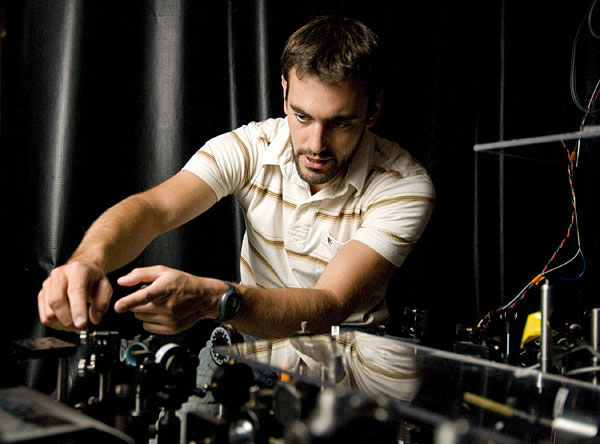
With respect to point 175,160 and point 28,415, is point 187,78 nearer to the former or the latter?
point 175,160

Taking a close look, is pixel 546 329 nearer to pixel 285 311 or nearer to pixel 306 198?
pixel 285 311

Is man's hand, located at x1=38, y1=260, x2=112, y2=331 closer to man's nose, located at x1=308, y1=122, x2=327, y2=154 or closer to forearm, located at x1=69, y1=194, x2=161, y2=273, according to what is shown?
forearm, located at x1=69, y1=194, x2=161, y2=273

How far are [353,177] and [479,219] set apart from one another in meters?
0.91

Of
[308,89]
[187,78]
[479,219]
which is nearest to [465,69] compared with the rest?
[479,219]

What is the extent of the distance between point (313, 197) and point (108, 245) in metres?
0.65

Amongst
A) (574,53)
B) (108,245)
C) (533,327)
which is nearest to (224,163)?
(108,245)

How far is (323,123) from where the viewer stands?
156 centimetres

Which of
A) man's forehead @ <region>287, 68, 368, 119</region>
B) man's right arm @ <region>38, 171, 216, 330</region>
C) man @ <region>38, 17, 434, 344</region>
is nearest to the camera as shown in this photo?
man's right arm @ <region>38, 171, 216, 330</region>

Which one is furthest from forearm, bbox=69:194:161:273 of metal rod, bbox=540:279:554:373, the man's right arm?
metal rod, bbox=540:279:554:373

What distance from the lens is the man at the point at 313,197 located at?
4.61 feet

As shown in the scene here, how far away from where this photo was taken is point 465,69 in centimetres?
229

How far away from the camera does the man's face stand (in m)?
1.54

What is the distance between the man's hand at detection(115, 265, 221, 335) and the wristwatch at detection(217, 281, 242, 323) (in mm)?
15

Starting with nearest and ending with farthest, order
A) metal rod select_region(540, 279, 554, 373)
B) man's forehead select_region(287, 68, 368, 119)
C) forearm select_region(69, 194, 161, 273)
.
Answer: metal rod select_region(540, 279, 554, 373), forearm select_region(69, 194, 161, 273), man's forehead select_region(287, 68, 368, 119)
